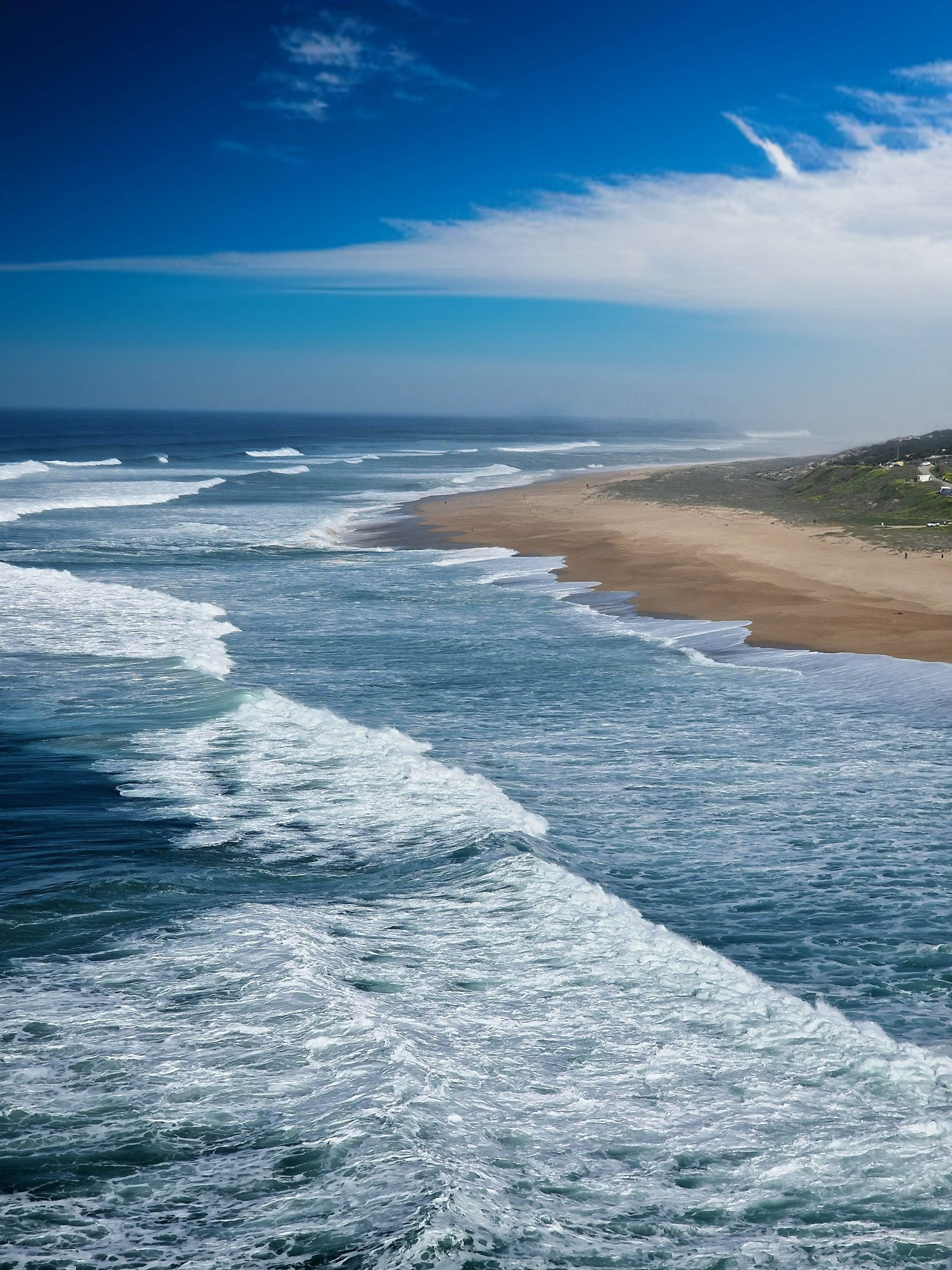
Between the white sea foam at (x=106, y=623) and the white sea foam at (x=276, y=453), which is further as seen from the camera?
the white sea foam at (x=276, y=453)

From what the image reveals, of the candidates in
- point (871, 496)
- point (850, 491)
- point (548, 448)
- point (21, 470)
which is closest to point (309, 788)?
point (871, 496)

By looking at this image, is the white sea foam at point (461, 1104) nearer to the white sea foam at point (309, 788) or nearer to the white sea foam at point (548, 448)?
the white sea foam at point (309, 788)

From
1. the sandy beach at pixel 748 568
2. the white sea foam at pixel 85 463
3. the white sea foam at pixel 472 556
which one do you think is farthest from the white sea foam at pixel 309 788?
the white sea foam at pixel 85 463

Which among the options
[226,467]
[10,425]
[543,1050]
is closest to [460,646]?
[543,1050]

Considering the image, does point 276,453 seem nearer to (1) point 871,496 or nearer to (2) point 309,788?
(1) point 871,496

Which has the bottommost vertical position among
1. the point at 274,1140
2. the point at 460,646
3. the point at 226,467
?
the point at 274,1140

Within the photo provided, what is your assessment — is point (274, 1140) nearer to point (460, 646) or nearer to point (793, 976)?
point (793, 976)

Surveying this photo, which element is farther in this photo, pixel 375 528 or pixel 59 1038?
pixel 375 528
